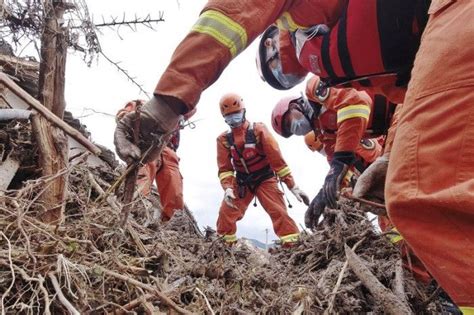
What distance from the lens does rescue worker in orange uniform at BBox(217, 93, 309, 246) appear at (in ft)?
23.1

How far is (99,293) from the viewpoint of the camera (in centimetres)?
151

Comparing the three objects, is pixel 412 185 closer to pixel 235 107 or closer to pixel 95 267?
pixel 95 267


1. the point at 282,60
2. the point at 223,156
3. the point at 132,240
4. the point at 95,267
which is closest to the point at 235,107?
the point at 223,156

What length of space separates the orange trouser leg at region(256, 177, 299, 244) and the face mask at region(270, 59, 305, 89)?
4.55 meters

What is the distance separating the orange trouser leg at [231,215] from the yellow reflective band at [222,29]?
5.72 meters

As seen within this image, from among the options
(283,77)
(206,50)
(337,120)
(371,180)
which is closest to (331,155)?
(337,120)

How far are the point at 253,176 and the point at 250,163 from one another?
23 cm

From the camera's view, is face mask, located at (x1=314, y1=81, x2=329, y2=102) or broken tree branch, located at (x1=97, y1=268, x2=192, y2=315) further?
face mask, located at (x1=314, y1=81, x2=329, y2=102)

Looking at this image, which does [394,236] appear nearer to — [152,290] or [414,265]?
[414,265]

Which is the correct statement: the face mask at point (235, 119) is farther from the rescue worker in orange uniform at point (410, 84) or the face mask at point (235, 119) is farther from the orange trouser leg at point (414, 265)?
the rescue worker in orange uniform at point (410, 84)

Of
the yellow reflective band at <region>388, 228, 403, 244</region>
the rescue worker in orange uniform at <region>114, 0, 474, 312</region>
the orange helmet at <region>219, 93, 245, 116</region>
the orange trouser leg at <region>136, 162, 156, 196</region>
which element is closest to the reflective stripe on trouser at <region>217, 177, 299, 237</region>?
the orange helmet at <region>219, 93, 245, 116</region>

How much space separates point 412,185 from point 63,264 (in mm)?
1110

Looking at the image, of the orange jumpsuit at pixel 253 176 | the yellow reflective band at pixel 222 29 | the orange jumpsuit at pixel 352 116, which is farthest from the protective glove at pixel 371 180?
the orange jumpsuit at pixel 253 176

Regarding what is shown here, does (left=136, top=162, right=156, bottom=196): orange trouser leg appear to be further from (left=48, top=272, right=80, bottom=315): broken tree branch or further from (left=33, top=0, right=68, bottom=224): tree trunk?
(left=48, top=272, right=80, bottom=315): broken tree branch
